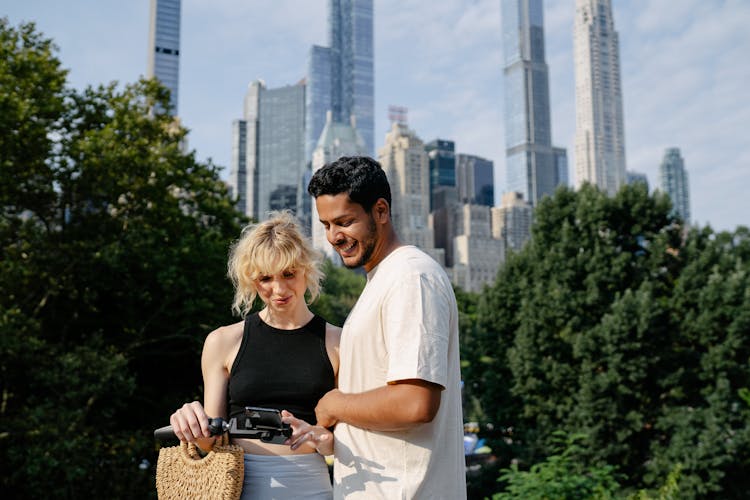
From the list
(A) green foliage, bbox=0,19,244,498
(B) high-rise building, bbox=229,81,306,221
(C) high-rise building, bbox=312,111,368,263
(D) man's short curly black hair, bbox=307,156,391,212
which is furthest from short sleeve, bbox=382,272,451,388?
(B) high-rise building, bbox=229,81,306,221

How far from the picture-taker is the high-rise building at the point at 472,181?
192m

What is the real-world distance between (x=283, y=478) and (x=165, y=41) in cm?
19431

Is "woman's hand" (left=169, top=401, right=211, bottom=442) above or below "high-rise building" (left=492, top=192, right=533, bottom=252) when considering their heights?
below

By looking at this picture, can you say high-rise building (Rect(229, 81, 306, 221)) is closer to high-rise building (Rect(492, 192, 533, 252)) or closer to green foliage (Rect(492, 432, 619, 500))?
high-rise building (Rect(492, 192, 533, 252))

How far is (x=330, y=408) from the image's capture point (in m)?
1.93

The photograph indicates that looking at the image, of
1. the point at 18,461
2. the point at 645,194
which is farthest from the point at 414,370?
the point at 645,194

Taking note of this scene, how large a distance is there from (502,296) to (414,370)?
1949 centimetres

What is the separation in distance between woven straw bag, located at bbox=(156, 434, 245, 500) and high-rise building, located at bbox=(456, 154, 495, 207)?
18989cm

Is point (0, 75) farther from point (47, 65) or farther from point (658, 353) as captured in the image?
point (658, 353)

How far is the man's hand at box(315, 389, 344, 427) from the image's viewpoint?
1.90m

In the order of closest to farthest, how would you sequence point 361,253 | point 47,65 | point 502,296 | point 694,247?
point 361,253 < point 47,65 < point 694,247 < point 502,296

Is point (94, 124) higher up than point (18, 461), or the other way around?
point (94, 124)

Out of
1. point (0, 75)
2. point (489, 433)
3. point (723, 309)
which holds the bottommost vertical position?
point (489, 433)

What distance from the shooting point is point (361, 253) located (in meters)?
2.06
